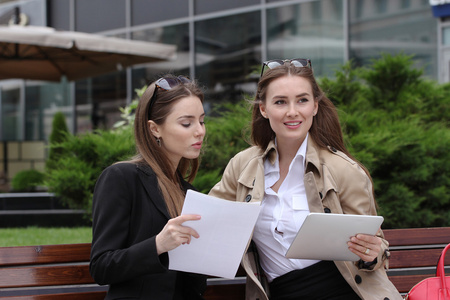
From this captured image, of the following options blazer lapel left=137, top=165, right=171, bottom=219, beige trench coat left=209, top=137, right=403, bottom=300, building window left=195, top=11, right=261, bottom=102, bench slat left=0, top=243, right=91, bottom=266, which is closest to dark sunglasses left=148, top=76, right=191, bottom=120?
blazer lapel left=137, top=165, right=171, bottom=219

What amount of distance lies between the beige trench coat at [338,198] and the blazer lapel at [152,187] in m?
0.40

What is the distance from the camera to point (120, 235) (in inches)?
79.1

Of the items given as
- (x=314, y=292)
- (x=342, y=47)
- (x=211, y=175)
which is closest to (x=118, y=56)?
(x=342, y=47)

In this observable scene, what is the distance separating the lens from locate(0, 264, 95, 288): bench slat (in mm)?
2457

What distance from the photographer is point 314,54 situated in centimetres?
996

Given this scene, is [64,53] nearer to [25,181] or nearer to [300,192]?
[25,181]

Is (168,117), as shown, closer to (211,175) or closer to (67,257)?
(67,257)

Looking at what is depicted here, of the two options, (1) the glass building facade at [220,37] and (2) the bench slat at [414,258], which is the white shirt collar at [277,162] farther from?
(1) the glass building facade at [220,37]

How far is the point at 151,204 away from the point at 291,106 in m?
0.72

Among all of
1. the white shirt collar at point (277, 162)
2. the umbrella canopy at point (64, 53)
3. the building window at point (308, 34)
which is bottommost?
the white shirt collar at point (277, 162)

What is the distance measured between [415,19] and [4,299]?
834 cm

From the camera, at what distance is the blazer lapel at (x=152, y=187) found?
2.13 meters

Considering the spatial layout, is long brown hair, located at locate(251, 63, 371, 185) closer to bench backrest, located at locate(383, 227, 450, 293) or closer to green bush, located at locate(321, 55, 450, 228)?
bench backrest, located at locate(383, 227, 450, 293)

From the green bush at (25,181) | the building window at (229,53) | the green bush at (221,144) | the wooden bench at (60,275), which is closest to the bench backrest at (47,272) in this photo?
the wooden bench at (60,275)
